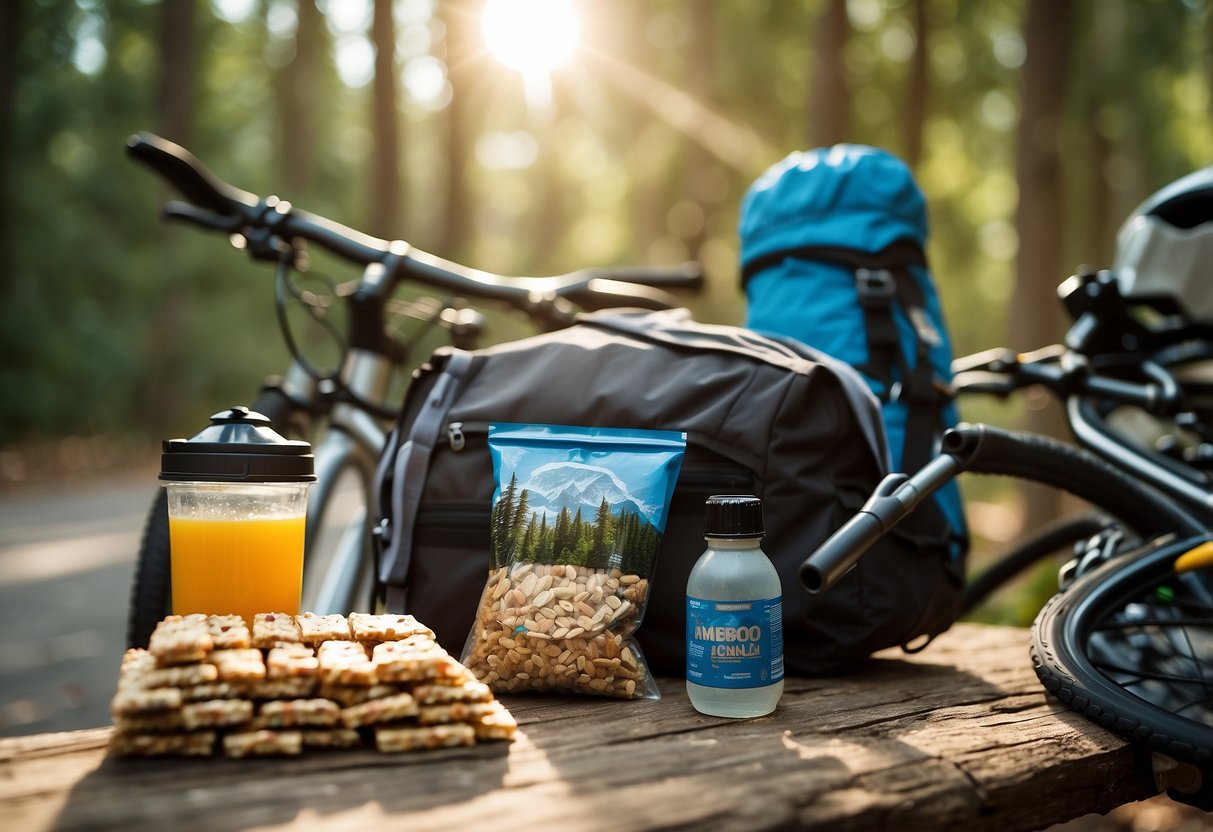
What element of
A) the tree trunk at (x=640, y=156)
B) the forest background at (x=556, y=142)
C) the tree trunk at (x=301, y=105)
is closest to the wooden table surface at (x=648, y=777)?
the forest background at (x=556, y=142)

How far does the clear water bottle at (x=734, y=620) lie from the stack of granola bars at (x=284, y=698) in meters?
0.31

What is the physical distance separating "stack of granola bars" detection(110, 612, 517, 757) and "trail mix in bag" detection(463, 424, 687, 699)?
226 millimetres

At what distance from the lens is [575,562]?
162cm

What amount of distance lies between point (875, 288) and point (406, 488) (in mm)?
1058

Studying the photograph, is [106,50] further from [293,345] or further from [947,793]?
[947,793]

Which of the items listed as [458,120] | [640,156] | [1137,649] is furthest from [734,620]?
[458,120]

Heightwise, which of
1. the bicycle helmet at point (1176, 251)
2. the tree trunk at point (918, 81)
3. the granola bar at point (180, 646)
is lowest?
the granola bar at point (180, 646)

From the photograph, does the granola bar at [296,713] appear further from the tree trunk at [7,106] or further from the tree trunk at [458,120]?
the tree trunk at [7,106]

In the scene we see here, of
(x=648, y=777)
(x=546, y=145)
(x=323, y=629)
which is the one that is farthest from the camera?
(x=546, y=145)

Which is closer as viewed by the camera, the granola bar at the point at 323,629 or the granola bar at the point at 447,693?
the granola bar at the point at 447,693

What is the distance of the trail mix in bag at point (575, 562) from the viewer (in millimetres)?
1578

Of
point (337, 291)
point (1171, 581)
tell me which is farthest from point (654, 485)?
point (337, 291)

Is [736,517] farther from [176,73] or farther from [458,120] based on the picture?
[176,73]

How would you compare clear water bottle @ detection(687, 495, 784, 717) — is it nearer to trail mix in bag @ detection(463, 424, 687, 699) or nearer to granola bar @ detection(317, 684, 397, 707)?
trail mix in bag @ detection(463, 424, 687, 699)
